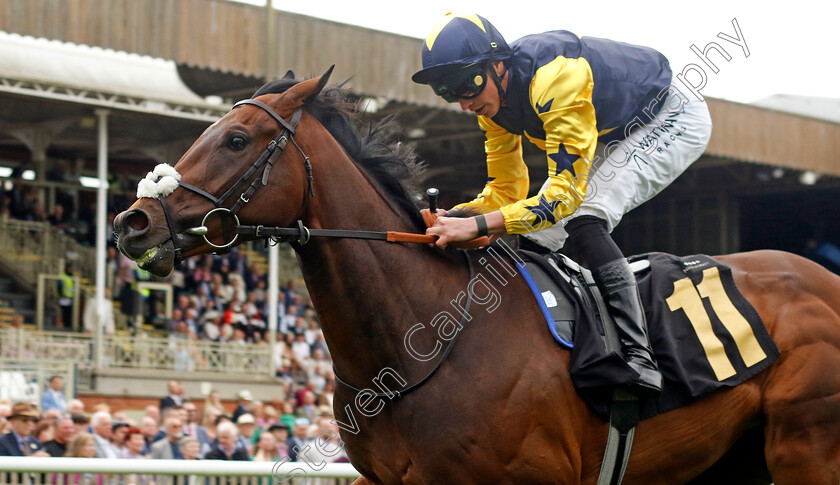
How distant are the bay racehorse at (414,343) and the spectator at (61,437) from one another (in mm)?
3637

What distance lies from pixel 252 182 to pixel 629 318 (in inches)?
52.2

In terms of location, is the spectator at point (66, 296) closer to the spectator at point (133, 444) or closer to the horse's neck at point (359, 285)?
the spectator at point (133, 444)

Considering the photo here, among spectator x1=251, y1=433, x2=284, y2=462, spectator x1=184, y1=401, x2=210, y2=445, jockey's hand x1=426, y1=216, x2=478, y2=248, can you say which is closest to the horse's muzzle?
jockey's hand x1=426, y1=216, x2=478, y2=248

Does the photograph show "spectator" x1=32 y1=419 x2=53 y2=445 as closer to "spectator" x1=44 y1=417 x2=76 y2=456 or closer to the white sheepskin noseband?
"spectator" x1=44 y1=417 x2=76 y2=456

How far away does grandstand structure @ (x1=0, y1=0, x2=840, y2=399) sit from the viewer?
11758 millimetres

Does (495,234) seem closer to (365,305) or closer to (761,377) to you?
(365,305)

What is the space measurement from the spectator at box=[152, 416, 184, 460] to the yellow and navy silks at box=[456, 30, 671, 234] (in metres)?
4.01

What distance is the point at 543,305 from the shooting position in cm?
322

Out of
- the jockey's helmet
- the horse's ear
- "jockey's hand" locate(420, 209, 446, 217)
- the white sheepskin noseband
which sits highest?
the jockey's helmet

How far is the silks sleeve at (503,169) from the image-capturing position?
149 inches

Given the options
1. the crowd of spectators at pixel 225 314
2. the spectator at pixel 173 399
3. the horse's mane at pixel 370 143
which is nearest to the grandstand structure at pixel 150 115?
the crowd of spectators at pixel 225 314

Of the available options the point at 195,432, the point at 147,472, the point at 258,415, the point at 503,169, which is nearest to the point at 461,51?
the point at 503,169

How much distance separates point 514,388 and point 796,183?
20897 millimetres

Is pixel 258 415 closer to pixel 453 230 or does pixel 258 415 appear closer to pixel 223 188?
pixel 453 230
